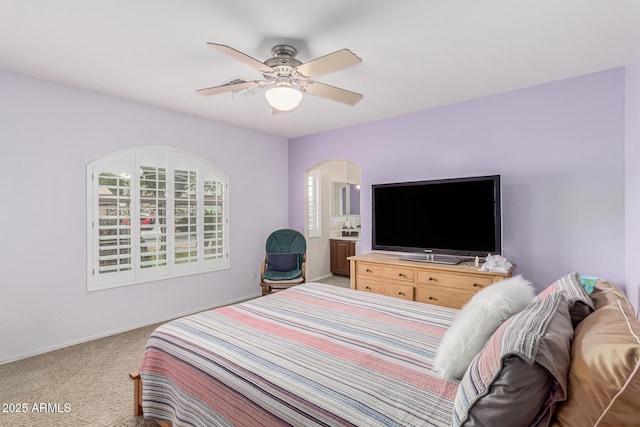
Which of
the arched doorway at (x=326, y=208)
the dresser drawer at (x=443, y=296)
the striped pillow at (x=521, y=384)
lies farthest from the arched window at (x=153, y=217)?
the striped pillow at (x=521, y=384)

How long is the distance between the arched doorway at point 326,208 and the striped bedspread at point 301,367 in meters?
3.42

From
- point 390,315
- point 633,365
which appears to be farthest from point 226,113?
point 633,365

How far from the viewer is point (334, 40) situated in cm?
228

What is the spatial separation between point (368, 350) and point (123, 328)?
314cm

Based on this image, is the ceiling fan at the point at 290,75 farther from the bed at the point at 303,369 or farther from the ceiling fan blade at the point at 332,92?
the bed at the point at 303,369

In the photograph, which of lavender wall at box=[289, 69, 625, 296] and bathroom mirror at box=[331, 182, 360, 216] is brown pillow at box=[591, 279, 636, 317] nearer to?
lavender wall at box=[289, 69, 625, 296]

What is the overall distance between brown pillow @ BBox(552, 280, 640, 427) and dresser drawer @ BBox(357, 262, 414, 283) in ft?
7.89

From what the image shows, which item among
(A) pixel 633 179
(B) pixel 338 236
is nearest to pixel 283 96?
(A) pixel 633 179

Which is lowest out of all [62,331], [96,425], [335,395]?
[96,425]

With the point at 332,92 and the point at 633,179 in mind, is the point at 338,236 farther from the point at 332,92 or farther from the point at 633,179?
the point at 633,179

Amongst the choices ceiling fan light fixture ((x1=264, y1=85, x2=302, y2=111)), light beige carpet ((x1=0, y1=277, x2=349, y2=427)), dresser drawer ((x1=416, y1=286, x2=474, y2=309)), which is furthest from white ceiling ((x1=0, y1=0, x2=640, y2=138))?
light beige carpet ((x1=0, y1=277, x2=349, y2=427))

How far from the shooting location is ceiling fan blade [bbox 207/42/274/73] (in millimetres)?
Result: 1758

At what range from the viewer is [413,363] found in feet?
4.84

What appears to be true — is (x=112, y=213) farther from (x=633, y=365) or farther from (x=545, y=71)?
(x=545, y=71)
